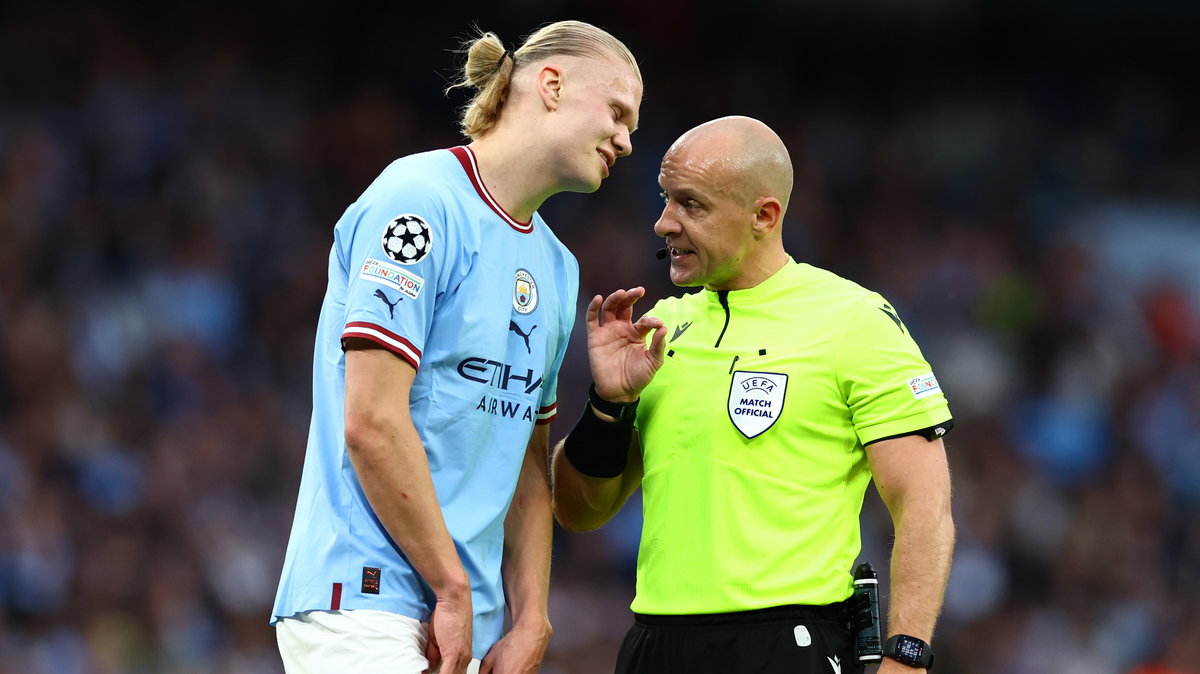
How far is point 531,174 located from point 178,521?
257 inches

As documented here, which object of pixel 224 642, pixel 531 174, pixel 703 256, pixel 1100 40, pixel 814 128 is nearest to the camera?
pixel 531 174

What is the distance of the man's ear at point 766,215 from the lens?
14.8 ft

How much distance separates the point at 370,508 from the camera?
3639mm

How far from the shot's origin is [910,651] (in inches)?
155

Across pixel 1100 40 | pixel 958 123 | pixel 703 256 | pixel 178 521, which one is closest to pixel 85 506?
pixel 178 521

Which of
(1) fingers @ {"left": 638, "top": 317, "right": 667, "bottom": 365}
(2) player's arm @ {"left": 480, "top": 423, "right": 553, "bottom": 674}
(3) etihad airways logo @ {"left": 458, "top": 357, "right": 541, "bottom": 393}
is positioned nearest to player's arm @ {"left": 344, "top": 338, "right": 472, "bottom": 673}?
(3) etihad airways logo @ {"left": 458, "top": 357, "right": 541, "bottom": 393}

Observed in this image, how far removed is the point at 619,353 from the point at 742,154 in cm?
78

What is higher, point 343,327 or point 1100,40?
point 1100,40

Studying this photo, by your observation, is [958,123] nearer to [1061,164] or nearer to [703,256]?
[1061,164]

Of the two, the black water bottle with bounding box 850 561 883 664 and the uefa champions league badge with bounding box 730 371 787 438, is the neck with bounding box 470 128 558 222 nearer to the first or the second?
the uefa champions league badge with bounding box 730 371 787 438

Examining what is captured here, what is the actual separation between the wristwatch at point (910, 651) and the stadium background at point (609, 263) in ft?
20.8

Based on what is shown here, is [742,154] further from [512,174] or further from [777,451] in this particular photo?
[777,451]

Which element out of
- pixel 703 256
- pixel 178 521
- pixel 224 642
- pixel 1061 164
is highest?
pixel 1061 164

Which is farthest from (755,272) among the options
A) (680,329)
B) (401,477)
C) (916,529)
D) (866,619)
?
(401,477)
